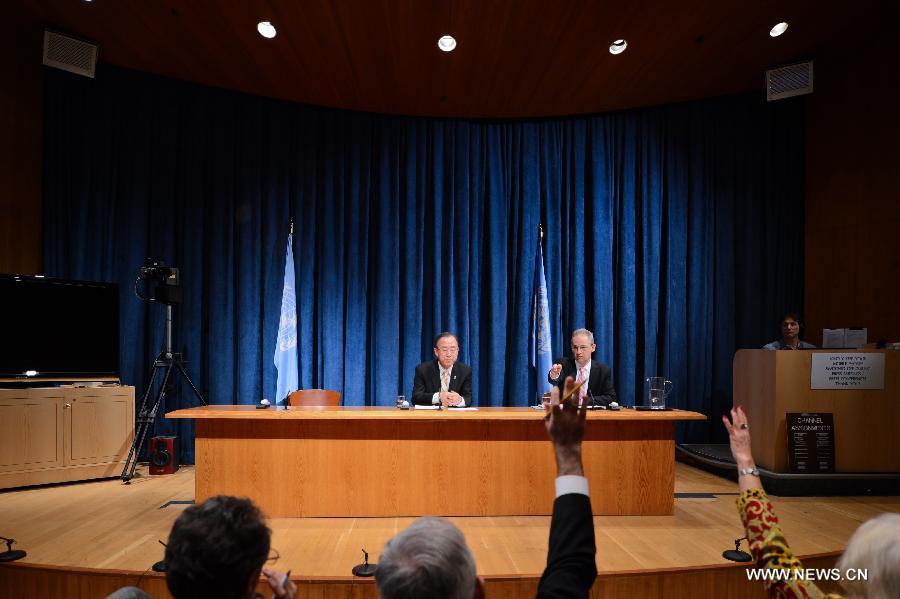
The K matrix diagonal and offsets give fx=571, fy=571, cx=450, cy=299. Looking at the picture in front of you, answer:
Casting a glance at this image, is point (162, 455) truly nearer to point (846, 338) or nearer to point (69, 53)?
point (69, 53)

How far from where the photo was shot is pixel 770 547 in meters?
1.30

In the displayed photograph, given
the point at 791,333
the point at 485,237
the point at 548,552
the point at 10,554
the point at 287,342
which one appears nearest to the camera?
the point at 548,552

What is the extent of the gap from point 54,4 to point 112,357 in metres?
3.02

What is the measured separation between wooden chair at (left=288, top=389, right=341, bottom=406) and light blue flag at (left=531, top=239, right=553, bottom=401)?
253 centimetres

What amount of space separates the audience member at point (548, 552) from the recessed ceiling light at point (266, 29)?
14.8 ft

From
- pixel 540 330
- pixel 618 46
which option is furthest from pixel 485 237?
pixel 618 46

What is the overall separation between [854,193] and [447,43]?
4.36 m

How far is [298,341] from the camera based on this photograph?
6180 mm

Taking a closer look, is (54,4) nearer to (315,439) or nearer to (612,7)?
(315,439)

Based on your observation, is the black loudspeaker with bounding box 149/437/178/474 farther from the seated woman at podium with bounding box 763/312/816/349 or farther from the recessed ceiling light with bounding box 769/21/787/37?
the recessed ceiling light with bounding box 769/21/787/37

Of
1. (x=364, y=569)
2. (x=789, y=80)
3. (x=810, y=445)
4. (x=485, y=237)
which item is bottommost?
(x=364, y=569)

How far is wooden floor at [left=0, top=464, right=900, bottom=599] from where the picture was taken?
9.13 feet

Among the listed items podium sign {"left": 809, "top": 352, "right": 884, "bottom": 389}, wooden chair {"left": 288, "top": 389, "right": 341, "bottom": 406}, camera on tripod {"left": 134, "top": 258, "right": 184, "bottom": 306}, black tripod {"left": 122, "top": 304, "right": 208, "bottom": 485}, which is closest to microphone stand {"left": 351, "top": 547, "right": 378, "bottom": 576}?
wooden chair {"left": 288, "top": 389, "right": 341, "bottom": 406}

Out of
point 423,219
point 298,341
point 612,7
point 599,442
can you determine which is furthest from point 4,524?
point 612,7
